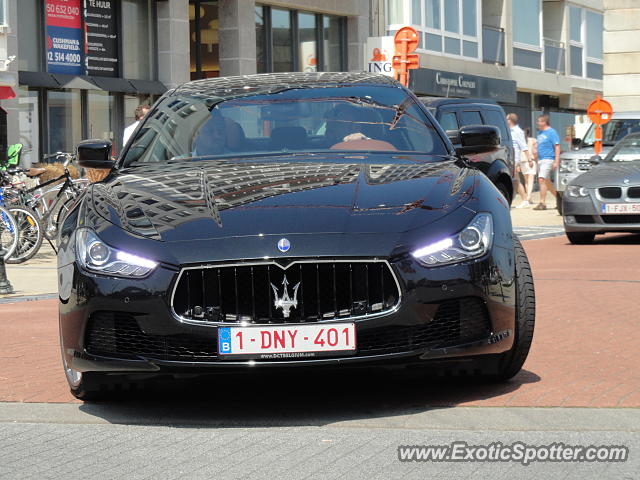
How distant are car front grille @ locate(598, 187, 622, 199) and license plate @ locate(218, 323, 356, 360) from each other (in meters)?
12.2

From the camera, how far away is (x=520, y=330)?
6.39 metres

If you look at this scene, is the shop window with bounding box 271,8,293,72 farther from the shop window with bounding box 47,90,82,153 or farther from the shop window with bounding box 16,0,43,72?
the shop window with bounding box 16,0,43,72

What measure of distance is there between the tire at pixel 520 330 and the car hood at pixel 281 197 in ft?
1.76

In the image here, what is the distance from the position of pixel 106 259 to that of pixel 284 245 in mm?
781

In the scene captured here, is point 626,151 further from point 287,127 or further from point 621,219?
point 287,127

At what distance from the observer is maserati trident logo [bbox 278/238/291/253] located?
5741 mm

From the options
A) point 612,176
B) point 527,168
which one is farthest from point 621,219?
point 527,168

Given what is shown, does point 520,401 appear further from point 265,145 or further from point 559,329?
point 559,329

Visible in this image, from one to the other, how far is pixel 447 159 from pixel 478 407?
1.58m

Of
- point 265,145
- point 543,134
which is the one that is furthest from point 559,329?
→ point 543,134

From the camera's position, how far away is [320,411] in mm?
6180

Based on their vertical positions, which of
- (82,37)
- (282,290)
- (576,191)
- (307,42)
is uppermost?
(307,42)

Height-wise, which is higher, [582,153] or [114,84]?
[114,84]

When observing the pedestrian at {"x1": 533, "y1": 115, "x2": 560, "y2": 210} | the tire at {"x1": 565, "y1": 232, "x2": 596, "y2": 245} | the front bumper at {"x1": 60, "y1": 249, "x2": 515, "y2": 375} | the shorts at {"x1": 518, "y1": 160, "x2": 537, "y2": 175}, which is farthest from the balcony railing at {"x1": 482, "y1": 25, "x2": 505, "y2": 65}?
the front bumper at {"x1": 60, "y1": 249, "x2": 515, "y2": 375}
